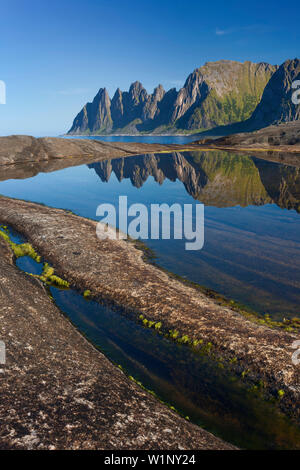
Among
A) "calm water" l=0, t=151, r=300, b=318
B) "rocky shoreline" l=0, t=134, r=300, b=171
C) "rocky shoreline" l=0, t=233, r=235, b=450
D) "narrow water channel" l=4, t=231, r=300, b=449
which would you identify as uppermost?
"rocky shoreline" l=0, t=134, r=300, b=171

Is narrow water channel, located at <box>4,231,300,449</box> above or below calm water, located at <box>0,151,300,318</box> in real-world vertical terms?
below

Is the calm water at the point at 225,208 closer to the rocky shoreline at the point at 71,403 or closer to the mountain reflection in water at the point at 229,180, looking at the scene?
the mountain reflection in water at the point at 229,180

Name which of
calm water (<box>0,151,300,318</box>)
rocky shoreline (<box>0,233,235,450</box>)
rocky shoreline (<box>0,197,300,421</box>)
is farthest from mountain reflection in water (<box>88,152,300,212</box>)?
rocky shoreline (<box>0,233,235,450</box>)

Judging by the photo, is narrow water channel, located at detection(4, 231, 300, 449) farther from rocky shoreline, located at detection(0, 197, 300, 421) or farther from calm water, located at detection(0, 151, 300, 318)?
calm water, located at detection(0, 151, 300, 318)

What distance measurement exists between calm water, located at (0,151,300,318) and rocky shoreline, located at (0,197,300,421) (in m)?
3.34

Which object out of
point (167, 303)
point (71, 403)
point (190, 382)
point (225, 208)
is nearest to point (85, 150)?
point (225, 208)

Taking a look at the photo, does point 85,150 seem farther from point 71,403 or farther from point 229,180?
point 71,403

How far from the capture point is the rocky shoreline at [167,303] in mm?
15524

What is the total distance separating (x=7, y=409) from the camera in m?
11.1

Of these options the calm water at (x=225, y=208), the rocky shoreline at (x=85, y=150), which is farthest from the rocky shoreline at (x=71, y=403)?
the rocky shoreline at (x=85, y=150)

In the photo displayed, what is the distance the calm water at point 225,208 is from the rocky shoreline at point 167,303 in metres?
3.34

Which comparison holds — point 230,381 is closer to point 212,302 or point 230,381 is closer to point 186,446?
point 186,446

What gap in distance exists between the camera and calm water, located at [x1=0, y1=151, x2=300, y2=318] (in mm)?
25703
